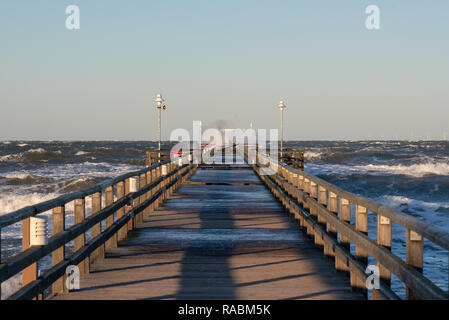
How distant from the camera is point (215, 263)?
27.4ft

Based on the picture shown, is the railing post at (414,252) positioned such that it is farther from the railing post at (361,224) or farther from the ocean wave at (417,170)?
the ocean wave at (417,170)

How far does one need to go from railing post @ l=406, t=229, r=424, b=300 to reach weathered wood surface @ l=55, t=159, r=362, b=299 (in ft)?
6.36

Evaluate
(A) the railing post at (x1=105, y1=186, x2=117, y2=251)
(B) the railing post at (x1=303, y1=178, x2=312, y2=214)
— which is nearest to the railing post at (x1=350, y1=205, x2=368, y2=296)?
(A) the railing post at (x1=105, y1=186, x2=117, y2=251)

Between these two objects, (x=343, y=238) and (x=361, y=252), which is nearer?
(x=361, y=252)

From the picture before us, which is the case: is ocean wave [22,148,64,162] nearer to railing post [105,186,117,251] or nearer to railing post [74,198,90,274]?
railing post [105,186,117,251]

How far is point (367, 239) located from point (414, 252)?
1477 mm

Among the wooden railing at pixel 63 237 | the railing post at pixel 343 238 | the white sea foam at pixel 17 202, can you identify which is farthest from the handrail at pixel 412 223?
the white sea foam at pixel 17 202

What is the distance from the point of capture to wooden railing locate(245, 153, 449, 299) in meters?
4.25

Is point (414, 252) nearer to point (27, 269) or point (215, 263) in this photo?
point (27, 269)

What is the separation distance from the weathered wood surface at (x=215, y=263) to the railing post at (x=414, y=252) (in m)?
1.94

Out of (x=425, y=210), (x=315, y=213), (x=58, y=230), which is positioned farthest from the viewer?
(x=425, y=210)

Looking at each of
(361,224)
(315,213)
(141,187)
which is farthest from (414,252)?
(141,187)

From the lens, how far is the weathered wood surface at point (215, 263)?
6.63m
